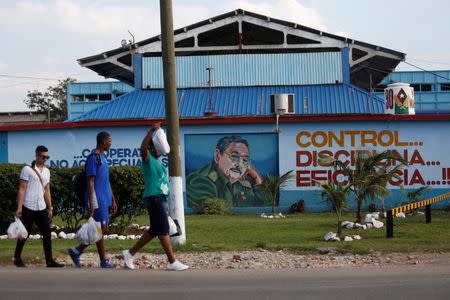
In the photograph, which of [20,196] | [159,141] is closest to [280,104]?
[159,141]

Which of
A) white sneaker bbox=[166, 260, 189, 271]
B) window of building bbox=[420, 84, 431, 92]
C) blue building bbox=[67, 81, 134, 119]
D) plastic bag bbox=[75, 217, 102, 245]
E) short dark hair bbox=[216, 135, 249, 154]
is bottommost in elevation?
white sneaker bbox=[166, 260, 189, 271]

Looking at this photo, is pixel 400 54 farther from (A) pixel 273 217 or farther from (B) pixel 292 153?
(A) pixel 273 217

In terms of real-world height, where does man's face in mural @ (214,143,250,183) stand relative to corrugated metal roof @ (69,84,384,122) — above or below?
below

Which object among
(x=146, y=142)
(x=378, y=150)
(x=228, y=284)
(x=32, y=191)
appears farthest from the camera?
(x=378, y=150)

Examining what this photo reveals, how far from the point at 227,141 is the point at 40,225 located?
1384 centimetres

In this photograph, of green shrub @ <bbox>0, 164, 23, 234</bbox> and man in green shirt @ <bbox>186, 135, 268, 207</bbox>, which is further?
man in green shirt @ <bbox>186, 135, 268, 207</bbox>

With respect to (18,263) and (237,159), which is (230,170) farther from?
(18,263)

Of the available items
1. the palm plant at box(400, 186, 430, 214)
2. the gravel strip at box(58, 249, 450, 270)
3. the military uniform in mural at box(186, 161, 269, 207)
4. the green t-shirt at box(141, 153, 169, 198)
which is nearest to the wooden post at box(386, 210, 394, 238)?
the gravel strip at box(58, 249, 450, 270)

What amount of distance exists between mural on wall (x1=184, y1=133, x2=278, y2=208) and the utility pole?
11.3 metres

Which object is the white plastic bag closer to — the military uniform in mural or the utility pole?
the utility pole

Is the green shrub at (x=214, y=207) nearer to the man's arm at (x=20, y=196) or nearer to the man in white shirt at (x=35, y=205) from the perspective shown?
the man in white shirt at (x=35, y=205)

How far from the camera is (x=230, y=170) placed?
24.8m

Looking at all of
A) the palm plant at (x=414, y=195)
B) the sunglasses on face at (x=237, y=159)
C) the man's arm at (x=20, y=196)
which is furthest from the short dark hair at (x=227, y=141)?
the man's arm at (x=20, y=196)

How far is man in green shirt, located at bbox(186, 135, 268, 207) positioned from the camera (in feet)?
81.2
